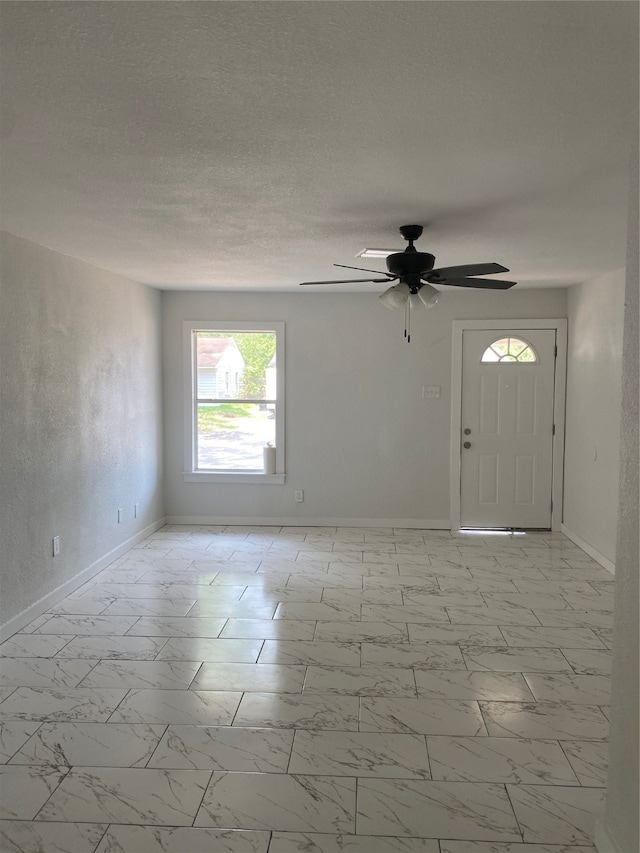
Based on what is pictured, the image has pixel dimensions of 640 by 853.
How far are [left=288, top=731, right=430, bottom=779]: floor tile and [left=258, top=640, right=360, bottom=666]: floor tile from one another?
76 cm

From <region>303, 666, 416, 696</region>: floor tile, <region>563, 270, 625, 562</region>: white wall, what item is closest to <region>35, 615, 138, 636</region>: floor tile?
<region>303, 666, 416, 696</region>: floor tile

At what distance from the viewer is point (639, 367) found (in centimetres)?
208

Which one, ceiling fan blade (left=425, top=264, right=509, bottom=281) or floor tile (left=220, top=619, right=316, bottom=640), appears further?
floor tile (left=220, top=619, right=316, bottom=640)

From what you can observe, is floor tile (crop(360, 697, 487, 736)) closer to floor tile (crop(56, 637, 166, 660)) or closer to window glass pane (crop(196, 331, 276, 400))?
floor tile (crop(56, 637, 166, 660))

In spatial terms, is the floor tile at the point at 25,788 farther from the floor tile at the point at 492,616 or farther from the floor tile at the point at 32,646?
the floor tile at the point at 492,616

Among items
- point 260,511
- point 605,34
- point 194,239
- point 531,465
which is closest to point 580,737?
point 605,34

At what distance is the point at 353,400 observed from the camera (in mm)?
7152

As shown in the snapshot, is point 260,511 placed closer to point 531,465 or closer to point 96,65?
point 531,465

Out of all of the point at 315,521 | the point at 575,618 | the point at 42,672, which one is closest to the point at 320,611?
the point at 575,618

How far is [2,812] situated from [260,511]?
4.86m

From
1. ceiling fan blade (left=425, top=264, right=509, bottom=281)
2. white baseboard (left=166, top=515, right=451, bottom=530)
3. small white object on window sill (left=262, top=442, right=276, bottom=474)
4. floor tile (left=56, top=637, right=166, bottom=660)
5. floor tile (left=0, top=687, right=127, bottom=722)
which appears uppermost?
ceiling fan blade (left=425, top=264, right=509, bottom=281)

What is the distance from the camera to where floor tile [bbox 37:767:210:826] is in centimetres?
246

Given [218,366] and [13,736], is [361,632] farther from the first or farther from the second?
[218,366]

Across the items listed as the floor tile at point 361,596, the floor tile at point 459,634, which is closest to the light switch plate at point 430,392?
the floor tile at point 361,596
